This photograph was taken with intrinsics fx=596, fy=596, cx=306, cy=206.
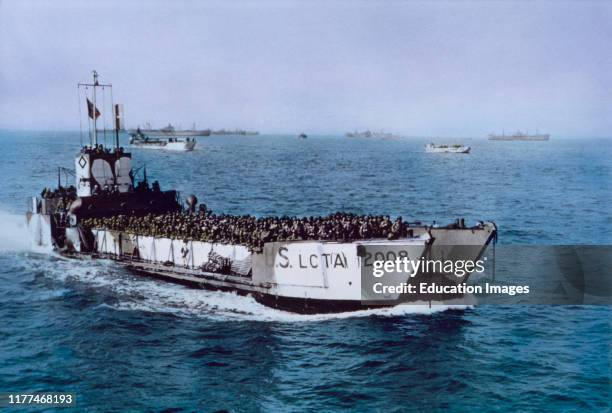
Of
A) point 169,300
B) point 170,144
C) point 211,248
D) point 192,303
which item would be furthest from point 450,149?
point 192,303

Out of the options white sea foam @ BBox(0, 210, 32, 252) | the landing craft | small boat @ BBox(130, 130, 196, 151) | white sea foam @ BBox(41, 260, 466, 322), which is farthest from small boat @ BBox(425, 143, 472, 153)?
white sea foam @ BBox(41, 260, 466, 322)

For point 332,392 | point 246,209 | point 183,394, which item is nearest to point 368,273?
point 332,392

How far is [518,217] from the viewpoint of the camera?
59250mm

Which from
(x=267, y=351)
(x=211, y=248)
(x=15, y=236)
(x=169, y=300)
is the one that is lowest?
(x=267, y=351)

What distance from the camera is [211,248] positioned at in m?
31.8

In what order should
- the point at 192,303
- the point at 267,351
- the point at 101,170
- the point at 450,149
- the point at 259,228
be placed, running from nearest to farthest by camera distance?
the point at 267,351 < the point at 259,228 < the point at 192,303 < the point at 101,170 < the point at 450,149

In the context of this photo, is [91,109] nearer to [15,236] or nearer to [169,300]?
[15,236]

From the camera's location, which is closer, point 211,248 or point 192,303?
point 192,303

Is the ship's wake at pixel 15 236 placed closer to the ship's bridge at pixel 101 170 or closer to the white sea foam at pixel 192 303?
the ship's bridge at pixel 101 170

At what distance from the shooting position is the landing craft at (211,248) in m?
27.0

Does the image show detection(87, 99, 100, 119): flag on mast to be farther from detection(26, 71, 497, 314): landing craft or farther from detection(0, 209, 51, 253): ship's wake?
detection(0, 209, 51, 253): ship's wake

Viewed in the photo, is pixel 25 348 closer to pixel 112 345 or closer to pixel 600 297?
pixel 112 345

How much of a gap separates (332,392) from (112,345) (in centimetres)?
1045

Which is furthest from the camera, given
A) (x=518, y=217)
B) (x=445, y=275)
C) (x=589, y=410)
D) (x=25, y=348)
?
(x=518, y=217)
